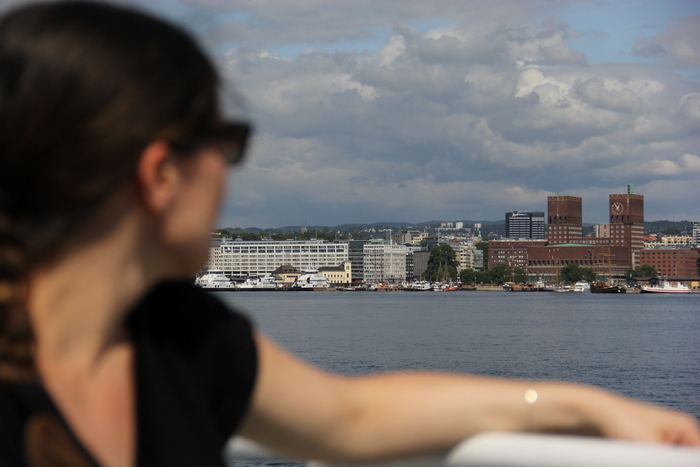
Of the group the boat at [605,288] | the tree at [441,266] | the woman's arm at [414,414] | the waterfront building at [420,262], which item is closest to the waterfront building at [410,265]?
the waterfront building at [420,262]

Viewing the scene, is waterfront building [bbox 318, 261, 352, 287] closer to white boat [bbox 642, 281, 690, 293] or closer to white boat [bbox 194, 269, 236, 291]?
white boat [bbox 194, 269, 236, 291]

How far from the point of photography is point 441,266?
124 meters

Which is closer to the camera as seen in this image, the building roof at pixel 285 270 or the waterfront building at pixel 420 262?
the building roof at pixel 285 270

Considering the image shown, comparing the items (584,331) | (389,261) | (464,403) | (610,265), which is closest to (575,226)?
(610,265)

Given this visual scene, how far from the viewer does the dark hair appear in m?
0.58

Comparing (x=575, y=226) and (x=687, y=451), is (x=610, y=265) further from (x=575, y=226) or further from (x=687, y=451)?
(x=687, y=451)

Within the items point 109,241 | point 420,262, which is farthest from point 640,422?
point 420,262

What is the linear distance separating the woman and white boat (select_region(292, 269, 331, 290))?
10618 centimetres

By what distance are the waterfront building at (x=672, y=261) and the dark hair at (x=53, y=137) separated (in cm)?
12348

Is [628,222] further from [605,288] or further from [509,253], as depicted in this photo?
[605,288]

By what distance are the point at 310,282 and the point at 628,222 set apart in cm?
5050

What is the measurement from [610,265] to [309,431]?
115 meters

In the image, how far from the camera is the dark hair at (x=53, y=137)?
578 mm

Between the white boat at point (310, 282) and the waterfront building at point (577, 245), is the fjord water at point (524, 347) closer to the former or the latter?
the white boat at point (310, 282)
